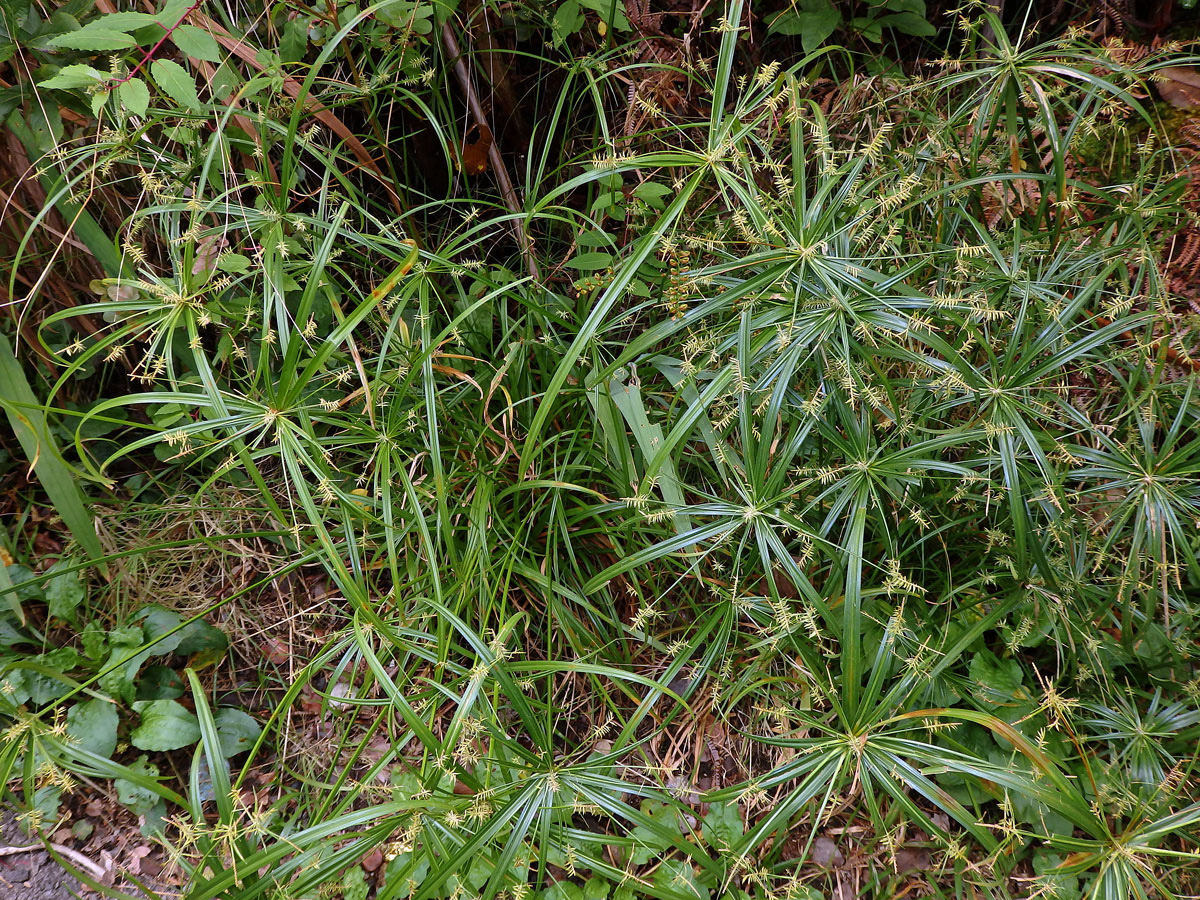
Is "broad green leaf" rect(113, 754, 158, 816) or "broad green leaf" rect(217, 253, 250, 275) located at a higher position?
"broad green leaf" rect(217, 253, 250, 275)

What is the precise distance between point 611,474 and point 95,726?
1.15 meters

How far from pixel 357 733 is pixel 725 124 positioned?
4.71 ft

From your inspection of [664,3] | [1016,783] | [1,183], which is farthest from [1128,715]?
[1,183]

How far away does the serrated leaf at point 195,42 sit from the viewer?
3.97 ft

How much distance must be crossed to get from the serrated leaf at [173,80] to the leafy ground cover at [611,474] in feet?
0.03

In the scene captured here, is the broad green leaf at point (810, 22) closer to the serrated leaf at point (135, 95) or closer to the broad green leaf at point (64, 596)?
the serrated leaf at point (135, 95)

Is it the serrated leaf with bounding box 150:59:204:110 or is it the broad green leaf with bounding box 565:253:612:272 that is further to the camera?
the broad green leaf with bounding box 565:253:612:272

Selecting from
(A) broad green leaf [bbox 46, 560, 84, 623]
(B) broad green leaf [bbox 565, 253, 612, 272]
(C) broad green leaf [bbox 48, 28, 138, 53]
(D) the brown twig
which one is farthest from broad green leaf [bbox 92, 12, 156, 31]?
(A) broad green leaf [bbox 46, 560, 84, 623]

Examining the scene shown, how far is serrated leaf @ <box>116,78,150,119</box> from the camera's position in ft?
3.76

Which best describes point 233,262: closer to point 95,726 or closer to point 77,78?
point 77,78

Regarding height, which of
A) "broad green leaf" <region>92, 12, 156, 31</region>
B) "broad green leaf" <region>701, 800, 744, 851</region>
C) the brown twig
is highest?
"broad green leaf" <region>92, 12, 156, 31</region>

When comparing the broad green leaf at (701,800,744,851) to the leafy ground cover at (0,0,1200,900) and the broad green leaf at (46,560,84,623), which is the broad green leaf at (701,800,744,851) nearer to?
the leafy ground cover at (0,0,1200,900)

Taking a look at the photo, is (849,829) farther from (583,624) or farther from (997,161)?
(997,161)

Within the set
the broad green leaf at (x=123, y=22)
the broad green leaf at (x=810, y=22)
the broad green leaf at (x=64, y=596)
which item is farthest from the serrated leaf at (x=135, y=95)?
the broad green leaf at (x=810, y=22)
